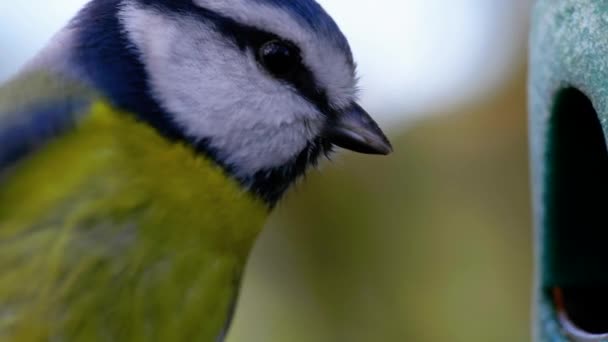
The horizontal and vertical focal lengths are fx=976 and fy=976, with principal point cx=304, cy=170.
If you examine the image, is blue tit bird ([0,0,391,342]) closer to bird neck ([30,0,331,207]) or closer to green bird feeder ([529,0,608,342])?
bird neck ([30,0,331,207])

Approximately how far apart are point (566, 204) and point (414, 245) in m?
1.81

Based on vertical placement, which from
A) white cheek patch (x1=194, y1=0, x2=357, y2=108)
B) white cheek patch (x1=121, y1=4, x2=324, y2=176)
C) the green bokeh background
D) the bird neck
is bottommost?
the green bokeh background

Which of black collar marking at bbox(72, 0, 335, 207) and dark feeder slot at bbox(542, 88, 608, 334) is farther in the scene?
dark feeder slot at bbox(542, 88, 608, 334)

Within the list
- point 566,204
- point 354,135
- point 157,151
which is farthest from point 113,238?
point 566,204

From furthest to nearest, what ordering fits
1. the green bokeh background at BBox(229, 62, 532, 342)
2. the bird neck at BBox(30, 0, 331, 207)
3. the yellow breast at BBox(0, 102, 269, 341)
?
the green bokeh background at BBox(229, 62, 532, 342) → the bird neck at BBox(30, 0, 331, 207) → the yellow breast at BBox(0, 102, 269, 341)

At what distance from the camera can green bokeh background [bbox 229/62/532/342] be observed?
8.99 feet

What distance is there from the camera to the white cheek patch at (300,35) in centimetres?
104

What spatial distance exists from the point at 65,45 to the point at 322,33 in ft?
0.91

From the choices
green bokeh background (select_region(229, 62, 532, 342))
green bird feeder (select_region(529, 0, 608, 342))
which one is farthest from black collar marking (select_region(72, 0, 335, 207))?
green bokeh background (select_region(229, 62, 532, 342))

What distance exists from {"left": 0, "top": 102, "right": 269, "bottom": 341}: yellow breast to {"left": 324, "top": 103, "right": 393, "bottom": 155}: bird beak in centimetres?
16

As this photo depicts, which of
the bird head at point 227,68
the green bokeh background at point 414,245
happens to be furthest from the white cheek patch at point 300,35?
the green bokeh background at point 414,245

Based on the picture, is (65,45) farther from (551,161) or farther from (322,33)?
(551,161)

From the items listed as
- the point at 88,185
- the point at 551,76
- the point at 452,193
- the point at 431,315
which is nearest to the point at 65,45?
the point at 88,185

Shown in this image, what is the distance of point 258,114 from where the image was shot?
3.40ft
